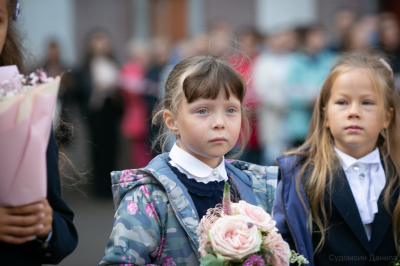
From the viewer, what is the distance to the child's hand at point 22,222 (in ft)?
5.56

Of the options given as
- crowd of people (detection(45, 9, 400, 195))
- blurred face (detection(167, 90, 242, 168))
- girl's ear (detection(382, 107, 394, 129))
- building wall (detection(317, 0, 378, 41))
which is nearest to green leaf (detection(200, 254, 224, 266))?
blurred face (detection(167, 90, 242, 168))

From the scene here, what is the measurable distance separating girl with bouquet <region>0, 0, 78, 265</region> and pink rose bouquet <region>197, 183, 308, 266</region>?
0.58 metres

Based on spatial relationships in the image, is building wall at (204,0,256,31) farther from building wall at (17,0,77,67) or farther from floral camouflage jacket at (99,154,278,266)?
floral camouflage jacket at (99,154,278,266)

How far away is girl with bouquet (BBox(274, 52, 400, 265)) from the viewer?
8.57ft

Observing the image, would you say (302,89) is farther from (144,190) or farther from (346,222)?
(144,190)

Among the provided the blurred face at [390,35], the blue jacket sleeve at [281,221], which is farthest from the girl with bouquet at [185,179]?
the blurred face at [390,35]

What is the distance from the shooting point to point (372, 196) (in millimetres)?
2713

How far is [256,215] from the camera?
6.66ft

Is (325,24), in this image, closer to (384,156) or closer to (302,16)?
(302,16)

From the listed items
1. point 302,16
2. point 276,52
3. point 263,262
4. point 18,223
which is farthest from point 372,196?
point 302,16

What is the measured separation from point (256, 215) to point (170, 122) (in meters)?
0.74

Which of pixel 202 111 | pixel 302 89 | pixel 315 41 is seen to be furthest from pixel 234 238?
pixel 315 41

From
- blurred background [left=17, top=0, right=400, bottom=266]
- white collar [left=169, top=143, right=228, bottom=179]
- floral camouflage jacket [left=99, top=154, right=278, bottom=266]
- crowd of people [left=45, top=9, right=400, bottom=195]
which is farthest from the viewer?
crowd of people [left=45, top=9, right=400, bottom=195]

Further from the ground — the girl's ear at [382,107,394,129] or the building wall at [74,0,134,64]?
the building wall at [74,0,134,64]
